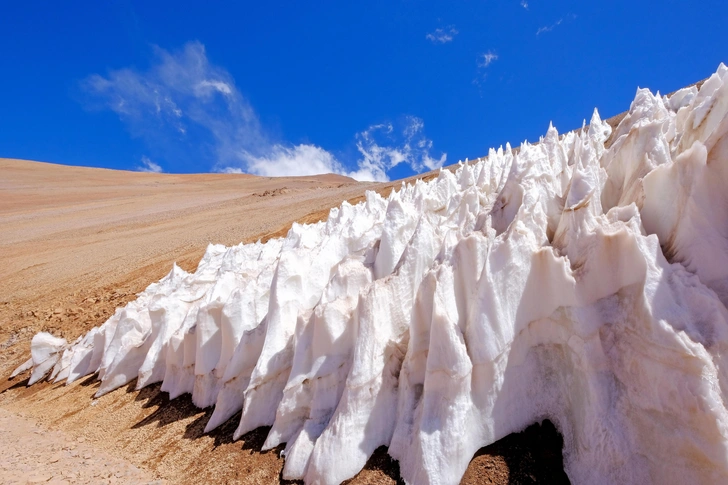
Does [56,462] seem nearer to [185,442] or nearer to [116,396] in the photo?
[185,442]

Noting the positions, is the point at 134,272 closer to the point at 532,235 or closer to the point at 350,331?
the point at 350,331

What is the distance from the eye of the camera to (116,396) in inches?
204

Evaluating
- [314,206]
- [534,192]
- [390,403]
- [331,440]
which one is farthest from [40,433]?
[314,206]

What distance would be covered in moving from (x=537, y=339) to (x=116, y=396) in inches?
212

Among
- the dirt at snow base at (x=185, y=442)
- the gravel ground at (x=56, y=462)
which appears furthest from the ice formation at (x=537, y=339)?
the gravel ground at (x=56, y=462)

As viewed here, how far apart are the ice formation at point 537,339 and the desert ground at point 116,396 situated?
18 cm

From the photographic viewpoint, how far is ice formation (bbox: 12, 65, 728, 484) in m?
2.01

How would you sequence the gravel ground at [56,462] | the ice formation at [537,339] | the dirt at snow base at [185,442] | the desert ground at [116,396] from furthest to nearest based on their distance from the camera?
the gravel ground at [56,462], the desert ground at [116,396], the dirt at snow base at [185,442], the ice formation at [537,339]

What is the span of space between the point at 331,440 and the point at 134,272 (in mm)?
12001

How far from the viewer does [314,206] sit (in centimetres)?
2189

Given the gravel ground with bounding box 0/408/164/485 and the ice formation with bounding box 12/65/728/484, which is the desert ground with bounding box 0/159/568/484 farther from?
the ice formation with bounding box 12/65/728/484

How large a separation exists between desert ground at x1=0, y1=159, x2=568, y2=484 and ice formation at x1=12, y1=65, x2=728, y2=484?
6.9 inches

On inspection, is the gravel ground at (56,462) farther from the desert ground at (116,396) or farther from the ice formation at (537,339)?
the ice formation at (537,339)

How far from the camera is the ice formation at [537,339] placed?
2.01m
